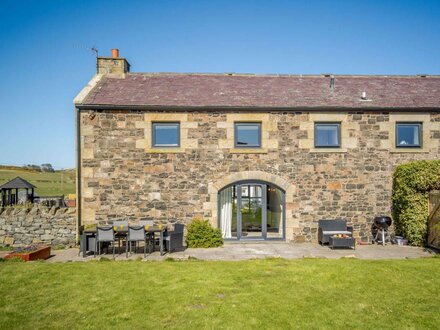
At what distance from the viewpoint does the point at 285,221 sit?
12.5m

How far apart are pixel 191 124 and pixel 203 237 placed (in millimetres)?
4162

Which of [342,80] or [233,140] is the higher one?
[342,80]

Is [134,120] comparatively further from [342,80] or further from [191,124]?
[342,80]

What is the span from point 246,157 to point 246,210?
2003 mm

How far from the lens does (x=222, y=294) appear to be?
22.7 feet

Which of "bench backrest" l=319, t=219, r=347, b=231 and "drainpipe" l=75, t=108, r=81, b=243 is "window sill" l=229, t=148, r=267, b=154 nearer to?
"bench backrest" l=319, t=219, r=347, b=231

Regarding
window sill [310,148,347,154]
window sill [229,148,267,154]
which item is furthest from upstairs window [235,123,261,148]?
window sill [310,148,347,154]

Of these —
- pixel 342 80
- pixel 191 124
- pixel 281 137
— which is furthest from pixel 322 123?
pixel 191 124

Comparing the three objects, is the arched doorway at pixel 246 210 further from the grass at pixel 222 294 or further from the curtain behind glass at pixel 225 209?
the grass at pixel 222 294

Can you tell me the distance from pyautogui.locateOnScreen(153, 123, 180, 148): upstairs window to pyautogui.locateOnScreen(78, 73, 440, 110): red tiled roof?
30.9 inches

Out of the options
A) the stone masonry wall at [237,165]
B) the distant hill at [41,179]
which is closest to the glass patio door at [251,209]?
the stone masonry wall at [237,165]

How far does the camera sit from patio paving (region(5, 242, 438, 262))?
10305mm

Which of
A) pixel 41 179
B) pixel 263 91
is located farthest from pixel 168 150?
pixel 41 179

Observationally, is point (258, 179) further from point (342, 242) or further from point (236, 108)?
point (342, 242)
